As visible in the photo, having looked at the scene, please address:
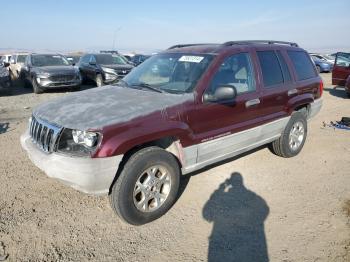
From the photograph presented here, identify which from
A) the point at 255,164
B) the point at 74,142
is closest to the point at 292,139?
the point at 255,164

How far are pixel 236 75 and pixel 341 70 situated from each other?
10898 mm

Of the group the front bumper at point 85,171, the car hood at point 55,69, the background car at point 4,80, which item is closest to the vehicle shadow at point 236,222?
the front bumper at point 85,171

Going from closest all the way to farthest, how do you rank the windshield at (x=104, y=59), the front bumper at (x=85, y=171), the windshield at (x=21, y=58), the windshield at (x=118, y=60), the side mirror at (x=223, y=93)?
the front bumper at (x=85, y=171), the side mirror at (x=223, y=93), the windshield at (x=104, y=59), the windshield at (x=118, y=60), the windshield at (x=21, y=58)

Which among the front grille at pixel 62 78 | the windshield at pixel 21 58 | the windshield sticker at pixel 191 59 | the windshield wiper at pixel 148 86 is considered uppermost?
the windshield sticker at pixel 191 59

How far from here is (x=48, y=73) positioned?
11.9 m

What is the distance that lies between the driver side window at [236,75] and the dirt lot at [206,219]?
4.34ft

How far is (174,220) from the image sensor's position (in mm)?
3672

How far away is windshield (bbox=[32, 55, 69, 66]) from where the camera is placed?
42.5 ft

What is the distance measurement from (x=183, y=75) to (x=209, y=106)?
56 centimetres

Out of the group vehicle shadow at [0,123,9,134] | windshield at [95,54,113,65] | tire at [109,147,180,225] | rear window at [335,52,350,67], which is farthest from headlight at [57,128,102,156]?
rear window at [335,52,350,67]

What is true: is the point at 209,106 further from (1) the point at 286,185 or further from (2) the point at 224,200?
(1) the point at 286,185

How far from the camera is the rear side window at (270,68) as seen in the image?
473 centimetres

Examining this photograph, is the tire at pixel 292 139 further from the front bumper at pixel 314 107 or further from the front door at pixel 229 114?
the front door at pixel 229 114

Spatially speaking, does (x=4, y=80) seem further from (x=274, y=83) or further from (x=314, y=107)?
(x=314, y=107)
